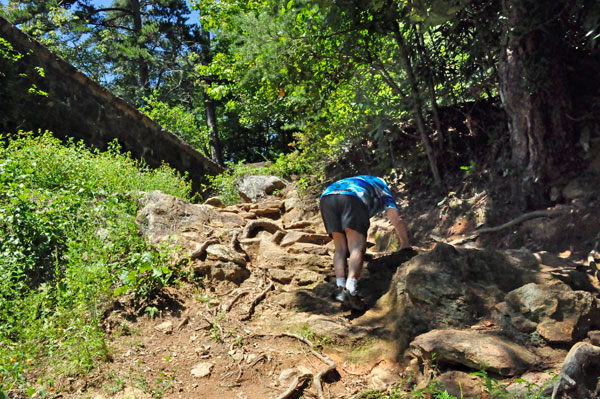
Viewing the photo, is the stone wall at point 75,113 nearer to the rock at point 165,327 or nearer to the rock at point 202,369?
the rock at point 165,327

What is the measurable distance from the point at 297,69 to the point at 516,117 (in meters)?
3.27

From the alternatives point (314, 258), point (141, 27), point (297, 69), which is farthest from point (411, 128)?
point (141, 27)

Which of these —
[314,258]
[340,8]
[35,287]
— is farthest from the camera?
[340,8]

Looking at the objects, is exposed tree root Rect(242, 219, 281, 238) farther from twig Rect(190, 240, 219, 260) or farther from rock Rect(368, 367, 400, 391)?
rock Rect(368, 367, 400, 391)

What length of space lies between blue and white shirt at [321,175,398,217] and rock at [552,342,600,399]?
2.26 metres

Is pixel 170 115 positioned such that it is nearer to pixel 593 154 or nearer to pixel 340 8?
pixel 340 8

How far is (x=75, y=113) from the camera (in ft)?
28.6

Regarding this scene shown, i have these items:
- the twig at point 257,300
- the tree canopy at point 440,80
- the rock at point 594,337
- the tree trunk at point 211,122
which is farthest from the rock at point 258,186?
the tree trunk at point 211,122

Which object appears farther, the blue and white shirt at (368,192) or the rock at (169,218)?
the rock at (169,218)

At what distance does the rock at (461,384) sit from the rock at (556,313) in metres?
0.61

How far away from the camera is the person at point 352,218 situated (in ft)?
14.3

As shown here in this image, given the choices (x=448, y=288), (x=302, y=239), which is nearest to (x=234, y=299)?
(x=302, y=239)

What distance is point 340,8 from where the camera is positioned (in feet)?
19.4

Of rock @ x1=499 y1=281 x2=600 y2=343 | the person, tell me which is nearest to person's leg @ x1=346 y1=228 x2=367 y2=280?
the person
